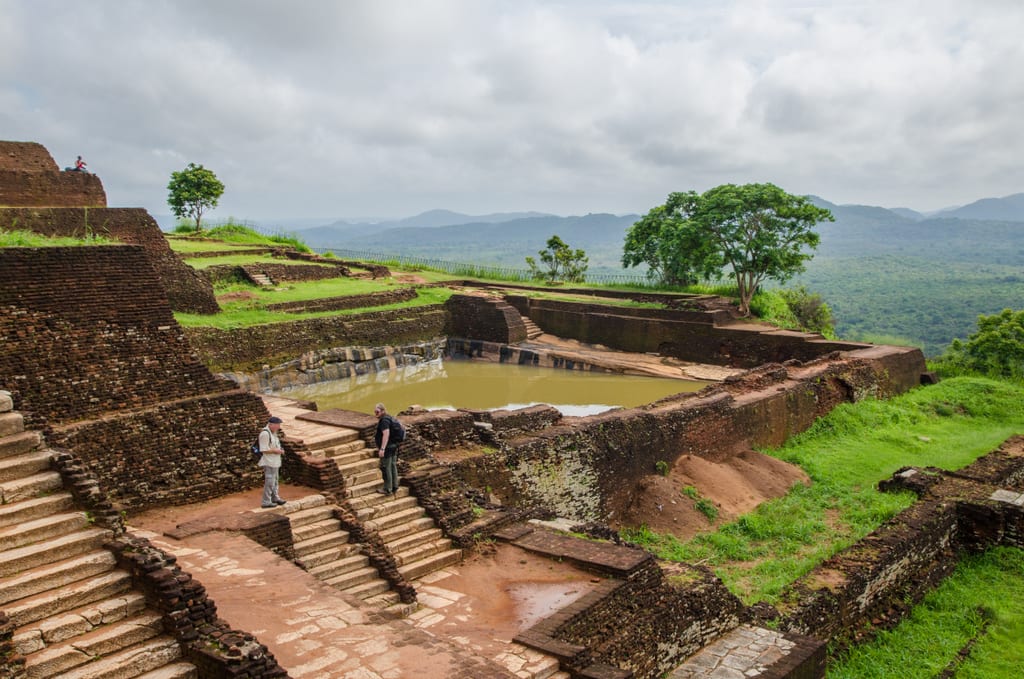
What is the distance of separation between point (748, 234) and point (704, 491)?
48.1ft

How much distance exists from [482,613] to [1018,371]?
65.8ft

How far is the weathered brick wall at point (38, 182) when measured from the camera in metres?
17.1

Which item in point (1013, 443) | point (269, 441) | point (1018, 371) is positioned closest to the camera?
point (269, 441)

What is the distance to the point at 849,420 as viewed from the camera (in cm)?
1709

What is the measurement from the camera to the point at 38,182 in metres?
17.4

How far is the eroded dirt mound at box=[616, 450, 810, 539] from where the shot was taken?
11.5 metres

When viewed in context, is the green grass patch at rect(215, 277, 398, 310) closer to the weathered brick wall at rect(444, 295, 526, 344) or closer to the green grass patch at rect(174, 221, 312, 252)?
the weathered brick wall at rect(444, 295, 526, 344)

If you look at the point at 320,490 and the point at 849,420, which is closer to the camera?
the point at 320,490

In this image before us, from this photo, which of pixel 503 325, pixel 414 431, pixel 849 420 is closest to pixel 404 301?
pixel 503 325

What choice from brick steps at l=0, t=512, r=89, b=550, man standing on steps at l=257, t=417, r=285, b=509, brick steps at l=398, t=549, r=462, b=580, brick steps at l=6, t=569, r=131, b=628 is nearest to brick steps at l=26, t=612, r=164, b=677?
brick steps at l=6, t=569, r=131, b=628

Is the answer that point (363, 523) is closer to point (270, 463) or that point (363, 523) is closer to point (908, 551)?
point (270, 463)

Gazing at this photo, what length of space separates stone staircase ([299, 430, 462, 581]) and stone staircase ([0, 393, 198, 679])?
3059 mm

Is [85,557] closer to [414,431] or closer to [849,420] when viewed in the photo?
[414,431]

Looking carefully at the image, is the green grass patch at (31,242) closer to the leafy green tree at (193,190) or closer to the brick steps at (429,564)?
the brick steps at (429,564)
